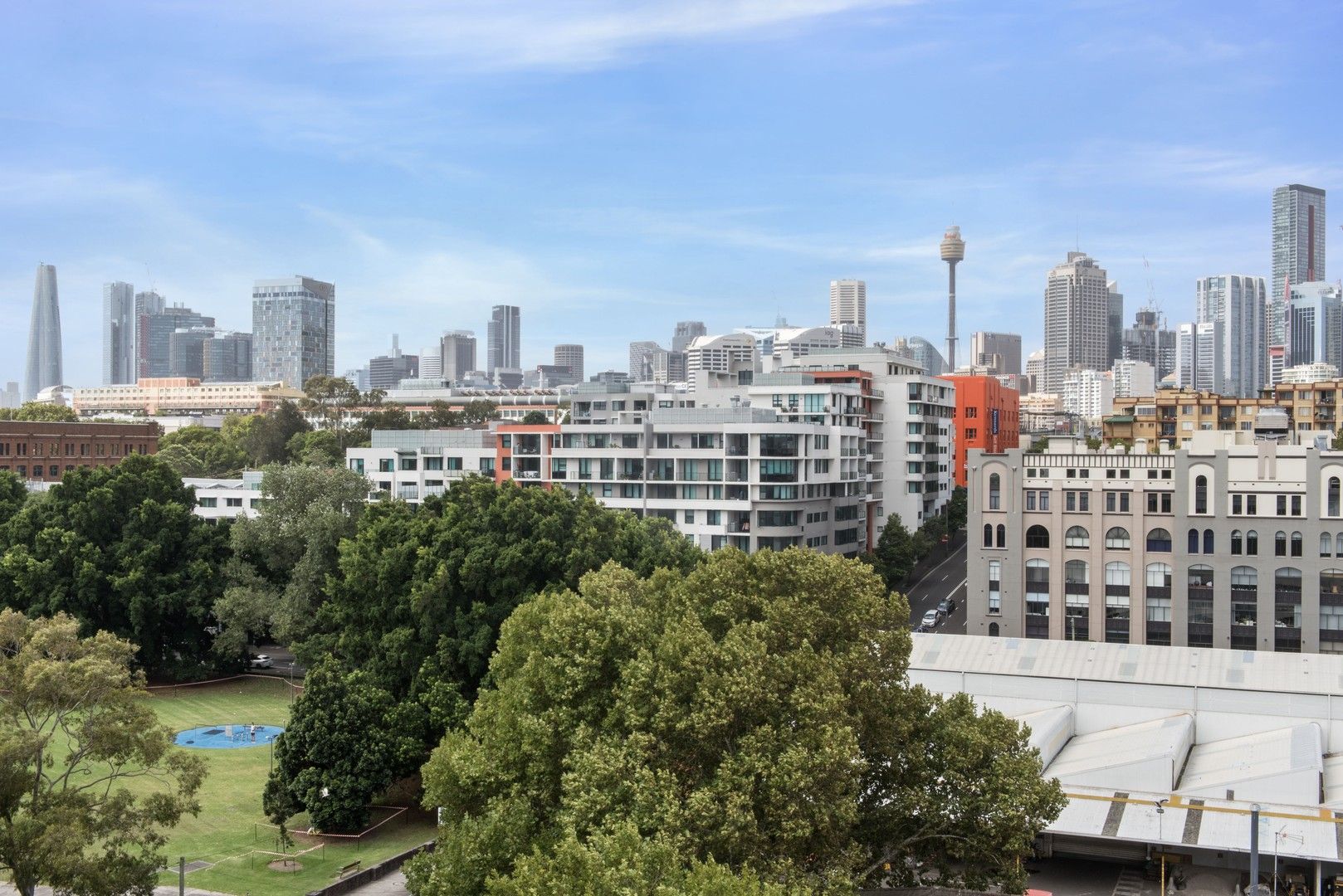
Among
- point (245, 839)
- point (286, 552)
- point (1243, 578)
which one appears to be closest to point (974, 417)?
point (1243, 578)

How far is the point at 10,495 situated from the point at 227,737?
1271 inches

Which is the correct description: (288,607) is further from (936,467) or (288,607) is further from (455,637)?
(936,467)

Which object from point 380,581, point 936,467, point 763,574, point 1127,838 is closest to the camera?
point 763,574

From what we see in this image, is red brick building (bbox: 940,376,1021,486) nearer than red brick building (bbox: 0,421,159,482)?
No

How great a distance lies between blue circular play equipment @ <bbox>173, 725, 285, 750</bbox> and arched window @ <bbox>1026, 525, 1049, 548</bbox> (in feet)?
143

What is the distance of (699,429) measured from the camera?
95.0 metres

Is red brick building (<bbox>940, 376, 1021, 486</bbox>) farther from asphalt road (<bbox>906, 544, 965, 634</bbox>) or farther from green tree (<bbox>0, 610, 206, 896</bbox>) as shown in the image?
green tree (<bbox>0, 610, 206, 896</bbox>)

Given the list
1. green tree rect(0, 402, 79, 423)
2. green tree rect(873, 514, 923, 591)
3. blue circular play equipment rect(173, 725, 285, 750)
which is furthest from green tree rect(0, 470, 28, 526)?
green tree rect(0, 402, 79, 423)

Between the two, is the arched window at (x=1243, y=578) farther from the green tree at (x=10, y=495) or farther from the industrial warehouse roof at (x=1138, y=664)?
the green tree at (x=10, y=495)

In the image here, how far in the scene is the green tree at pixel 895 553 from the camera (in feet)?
325

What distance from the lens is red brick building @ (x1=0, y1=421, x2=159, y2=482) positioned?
12381 cm

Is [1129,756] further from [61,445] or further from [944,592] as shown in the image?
[61,445]

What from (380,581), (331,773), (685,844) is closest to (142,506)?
(380,581)

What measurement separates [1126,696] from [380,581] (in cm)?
3272
